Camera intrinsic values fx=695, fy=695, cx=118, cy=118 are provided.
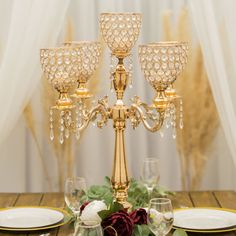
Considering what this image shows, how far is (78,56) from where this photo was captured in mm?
A: 2297

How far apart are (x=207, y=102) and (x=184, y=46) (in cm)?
158

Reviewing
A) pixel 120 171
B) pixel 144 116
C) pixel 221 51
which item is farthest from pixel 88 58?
pixel 221 51

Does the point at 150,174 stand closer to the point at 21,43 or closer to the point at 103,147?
the point at 21,43

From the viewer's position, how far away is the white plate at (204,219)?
2361 millimetres

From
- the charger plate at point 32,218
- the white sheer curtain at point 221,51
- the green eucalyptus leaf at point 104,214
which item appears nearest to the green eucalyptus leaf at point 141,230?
the green eucalyptus leaf at point 104,214

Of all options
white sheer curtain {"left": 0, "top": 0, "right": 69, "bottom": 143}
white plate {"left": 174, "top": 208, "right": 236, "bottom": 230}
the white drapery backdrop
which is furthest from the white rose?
the white drapery backdrop

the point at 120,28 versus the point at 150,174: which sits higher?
the point at 120,28

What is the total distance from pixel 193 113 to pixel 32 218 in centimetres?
153

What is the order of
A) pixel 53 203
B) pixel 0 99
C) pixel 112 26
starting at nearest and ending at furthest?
pixel 112 26
pixel 53 203
pixel 0 99

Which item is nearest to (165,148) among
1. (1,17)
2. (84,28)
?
(84,28)

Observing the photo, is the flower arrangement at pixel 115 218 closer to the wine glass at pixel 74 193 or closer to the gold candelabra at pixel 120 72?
the wine glass at pixel 74 193

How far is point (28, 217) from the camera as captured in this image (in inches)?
98.5

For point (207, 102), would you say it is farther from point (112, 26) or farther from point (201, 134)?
point (112, 26)

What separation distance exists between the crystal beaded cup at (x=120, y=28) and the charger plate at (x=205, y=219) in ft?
2.06
